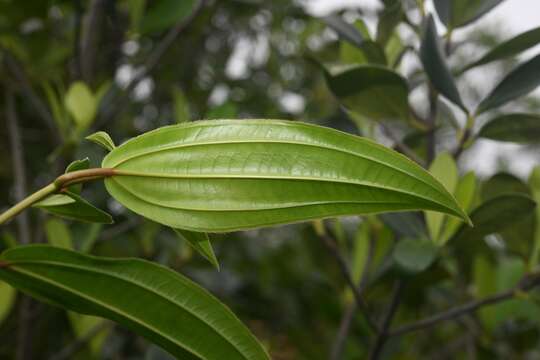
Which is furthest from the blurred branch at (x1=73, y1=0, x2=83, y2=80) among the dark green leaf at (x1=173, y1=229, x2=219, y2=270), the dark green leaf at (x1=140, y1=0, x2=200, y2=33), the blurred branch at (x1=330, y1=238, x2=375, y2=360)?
the dark green leaf at (x1=173, y1=229, x2=219, y2=270)

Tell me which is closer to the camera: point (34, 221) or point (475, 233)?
point (475, 233)

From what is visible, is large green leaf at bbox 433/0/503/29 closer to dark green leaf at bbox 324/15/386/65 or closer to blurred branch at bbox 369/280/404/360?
dark green leaf at bbox 324/15/386/65

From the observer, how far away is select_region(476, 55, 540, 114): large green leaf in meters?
0.77

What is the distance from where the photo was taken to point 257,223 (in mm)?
505

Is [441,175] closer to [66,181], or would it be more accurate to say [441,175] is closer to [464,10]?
[464,10]

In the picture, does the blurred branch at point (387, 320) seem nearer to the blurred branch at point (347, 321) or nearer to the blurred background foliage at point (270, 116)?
the blurred background foliage at point (270, 116)

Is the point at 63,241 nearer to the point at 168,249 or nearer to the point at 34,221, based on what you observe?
the point at 168,249

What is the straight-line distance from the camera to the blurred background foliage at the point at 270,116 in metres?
0.87

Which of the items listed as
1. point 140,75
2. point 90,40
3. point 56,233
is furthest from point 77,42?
point 56,233

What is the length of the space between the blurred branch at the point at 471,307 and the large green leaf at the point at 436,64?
0.27m

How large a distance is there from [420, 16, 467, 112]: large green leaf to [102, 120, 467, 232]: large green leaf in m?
0.30

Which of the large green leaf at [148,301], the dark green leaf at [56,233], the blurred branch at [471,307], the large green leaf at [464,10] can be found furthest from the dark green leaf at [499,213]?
the dark green leaf at [56,233]

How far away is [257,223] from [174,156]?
0.27ft

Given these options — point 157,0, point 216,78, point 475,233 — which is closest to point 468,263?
point 475,233
